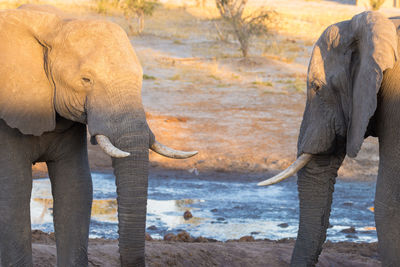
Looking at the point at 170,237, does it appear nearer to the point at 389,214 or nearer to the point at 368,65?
the point at 389,214

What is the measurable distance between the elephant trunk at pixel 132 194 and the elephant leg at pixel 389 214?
50.2 inches

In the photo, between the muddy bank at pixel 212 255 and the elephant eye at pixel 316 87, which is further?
the muddy bank at pixel 212 255

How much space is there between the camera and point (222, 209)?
792 cm

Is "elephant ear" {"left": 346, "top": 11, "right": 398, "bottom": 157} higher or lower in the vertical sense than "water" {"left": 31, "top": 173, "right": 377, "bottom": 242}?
higher

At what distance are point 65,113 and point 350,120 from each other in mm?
1639

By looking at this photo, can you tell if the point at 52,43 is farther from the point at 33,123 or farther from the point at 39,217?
the point at 39,217

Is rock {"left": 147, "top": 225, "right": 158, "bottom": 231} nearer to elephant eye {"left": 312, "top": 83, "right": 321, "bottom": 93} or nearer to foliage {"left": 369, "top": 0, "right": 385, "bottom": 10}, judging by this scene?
elephant eye {"left": 312, "top": 83, "right": 321, "bottom": 93}

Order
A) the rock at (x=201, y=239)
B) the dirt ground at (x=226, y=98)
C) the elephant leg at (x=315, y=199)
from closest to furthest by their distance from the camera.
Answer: the elephant leg at (x=315, y=199), the rock at (x=201, y=239), the dirt ground at (x=226, y=98)

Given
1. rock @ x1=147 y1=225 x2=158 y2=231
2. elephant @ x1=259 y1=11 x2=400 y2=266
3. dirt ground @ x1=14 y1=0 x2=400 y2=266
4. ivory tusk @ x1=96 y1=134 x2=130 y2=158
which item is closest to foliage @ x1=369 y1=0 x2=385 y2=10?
dirt ground @ x1=14 y1=0 x2=400 y2=266

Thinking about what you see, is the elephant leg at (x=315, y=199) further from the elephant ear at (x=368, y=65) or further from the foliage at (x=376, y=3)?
the foliage at (x=376, y=3)

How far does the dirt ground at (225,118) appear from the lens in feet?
18.6

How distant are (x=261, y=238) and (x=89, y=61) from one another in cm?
330

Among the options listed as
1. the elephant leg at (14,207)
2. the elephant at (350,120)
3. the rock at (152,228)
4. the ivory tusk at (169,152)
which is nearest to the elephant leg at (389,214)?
the elephant at (350,120)

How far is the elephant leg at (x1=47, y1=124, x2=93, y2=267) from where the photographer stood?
453 cm
